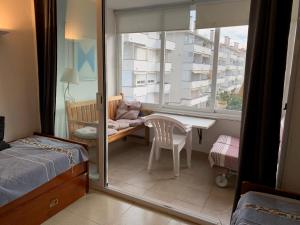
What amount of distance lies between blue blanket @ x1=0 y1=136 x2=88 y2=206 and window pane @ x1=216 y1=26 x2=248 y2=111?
2.38 m

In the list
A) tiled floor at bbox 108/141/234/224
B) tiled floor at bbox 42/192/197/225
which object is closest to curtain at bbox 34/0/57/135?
tiled floor at bbox 42/192/197/225

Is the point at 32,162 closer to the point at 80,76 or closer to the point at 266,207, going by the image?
the point at 80,76

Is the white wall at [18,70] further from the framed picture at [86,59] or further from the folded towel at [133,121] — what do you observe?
the folded towel at [133,121]

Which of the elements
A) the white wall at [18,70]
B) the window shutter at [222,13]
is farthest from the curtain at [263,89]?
the white wall at [18,70]

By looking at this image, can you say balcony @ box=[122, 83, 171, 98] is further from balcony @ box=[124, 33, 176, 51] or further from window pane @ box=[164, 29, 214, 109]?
balcony @ box=[124, 33, 176, 51]

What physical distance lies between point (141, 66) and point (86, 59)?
1.89 metres

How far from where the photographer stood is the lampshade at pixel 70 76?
106 inches

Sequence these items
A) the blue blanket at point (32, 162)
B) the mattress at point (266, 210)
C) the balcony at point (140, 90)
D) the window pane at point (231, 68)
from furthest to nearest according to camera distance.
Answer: the balcony at point (140, 90), the window pane at point (231, 68), the blue blanket at point (32, 162), the mattress at point (266, 210)

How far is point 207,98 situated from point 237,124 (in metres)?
0.65

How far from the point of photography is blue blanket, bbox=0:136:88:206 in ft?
5.91

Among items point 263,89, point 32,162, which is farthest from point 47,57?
point 263,89

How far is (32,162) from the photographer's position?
204cm

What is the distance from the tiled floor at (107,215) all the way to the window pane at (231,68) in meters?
2.17

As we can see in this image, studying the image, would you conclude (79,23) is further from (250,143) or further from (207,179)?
(207,179)
